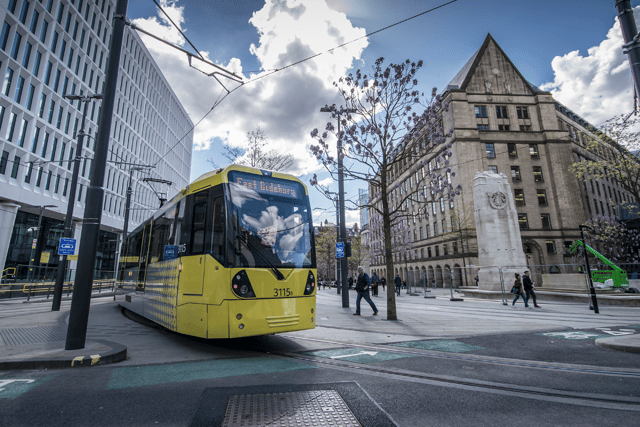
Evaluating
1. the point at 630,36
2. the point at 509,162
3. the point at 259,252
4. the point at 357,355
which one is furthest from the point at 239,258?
the point at 509,162

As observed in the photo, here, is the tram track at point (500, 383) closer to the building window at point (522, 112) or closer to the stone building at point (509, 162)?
the stone building at point (509, 162)

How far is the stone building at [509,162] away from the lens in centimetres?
4384

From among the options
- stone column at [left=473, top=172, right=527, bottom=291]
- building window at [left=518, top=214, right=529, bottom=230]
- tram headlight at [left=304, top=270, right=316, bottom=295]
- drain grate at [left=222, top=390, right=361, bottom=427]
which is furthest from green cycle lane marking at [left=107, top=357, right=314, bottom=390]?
building window at [left=518, top=214, right=529, bottom=230]

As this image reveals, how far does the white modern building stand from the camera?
2570 centimetres

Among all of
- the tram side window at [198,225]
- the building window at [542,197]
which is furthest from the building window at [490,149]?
the tram side window at [198,225]

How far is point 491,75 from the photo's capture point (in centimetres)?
4975

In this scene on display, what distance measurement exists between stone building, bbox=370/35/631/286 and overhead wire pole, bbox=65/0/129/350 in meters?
38.7

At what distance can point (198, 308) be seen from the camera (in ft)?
19.4

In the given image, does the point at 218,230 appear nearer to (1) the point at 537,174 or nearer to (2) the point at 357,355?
(2) the point at 357,355

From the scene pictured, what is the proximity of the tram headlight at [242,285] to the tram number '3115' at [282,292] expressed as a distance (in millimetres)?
424

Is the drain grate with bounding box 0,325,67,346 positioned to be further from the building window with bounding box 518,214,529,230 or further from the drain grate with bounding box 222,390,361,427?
the building window with bounding box 518,214,529,230

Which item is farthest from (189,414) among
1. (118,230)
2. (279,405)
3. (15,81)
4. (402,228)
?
(118,230)

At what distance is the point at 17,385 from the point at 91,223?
2797mm

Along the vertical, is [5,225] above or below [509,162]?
below
